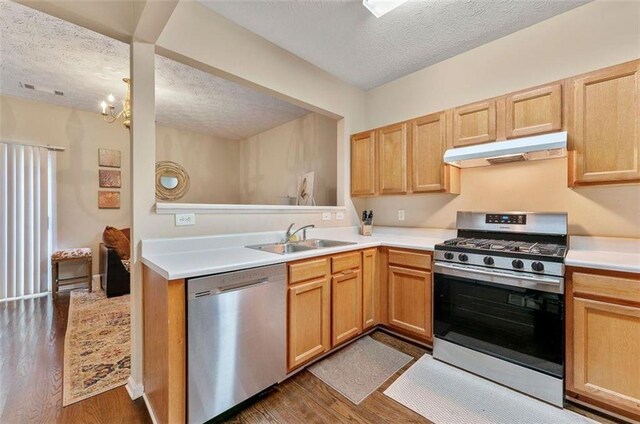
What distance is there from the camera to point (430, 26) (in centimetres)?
218

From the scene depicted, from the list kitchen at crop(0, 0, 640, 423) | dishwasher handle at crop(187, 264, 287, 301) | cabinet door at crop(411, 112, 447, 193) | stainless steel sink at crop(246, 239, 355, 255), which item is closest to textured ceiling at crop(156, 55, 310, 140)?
kitchen at crop(0, 0, 640, 423)

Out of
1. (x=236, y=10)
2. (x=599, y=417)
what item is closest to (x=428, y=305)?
(x=599, y=417)

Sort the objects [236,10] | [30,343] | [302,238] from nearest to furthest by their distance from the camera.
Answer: [236,10], [30,343], [302,238]

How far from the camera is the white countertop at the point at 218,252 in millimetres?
1396

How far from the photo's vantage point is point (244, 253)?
1866 millimetres

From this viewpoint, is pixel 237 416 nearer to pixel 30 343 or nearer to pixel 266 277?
pixel 266 277

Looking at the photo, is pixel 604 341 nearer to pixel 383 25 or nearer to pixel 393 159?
pixel 393 159

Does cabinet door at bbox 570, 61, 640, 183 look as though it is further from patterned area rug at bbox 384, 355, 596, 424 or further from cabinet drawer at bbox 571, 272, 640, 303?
patterned area rug at bbox 384, 355, 596, 424

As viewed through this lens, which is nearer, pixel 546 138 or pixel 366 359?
pixel 546 138

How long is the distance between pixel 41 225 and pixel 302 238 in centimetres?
400

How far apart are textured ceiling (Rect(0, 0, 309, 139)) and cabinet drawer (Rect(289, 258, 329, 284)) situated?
2.55 metres

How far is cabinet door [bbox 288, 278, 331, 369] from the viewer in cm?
181

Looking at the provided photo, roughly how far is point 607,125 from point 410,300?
1852mm

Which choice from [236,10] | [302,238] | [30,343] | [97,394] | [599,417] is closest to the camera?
[599,417]
